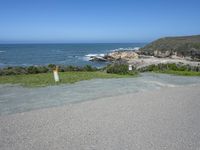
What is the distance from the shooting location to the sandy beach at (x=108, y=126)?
5.20m

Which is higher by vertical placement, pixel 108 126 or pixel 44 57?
pixel 108 126

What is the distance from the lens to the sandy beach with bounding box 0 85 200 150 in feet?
17.0

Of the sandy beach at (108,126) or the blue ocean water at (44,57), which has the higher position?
the sandy beach at (108,126)

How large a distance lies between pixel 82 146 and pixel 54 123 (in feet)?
5.29

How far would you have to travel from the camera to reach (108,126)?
6.23m

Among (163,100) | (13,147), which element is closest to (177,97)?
(163,100)

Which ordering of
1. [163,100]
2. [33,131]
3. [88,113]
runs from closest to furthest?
[33,131], [88,113], [163,100]

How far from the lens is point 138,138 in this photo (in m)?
5.46

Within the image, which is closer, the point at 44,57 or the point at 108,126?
the point at 108,126

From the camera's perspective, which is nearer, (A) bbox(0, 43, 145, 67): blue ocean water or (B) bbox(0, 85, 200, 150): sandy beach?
(B) bbox(0, 85, 200, 150): sandy beach

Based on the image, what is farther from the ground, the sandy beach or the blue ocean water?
the sandy beach

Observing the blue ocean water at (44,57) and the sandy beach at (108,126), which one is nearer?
the sandy beach at (108,126)

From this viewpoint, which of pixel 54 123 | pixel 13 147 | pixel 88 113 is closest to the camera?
pixel 13 147

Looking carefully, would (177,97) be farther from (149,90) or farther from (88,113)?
(88,113)
